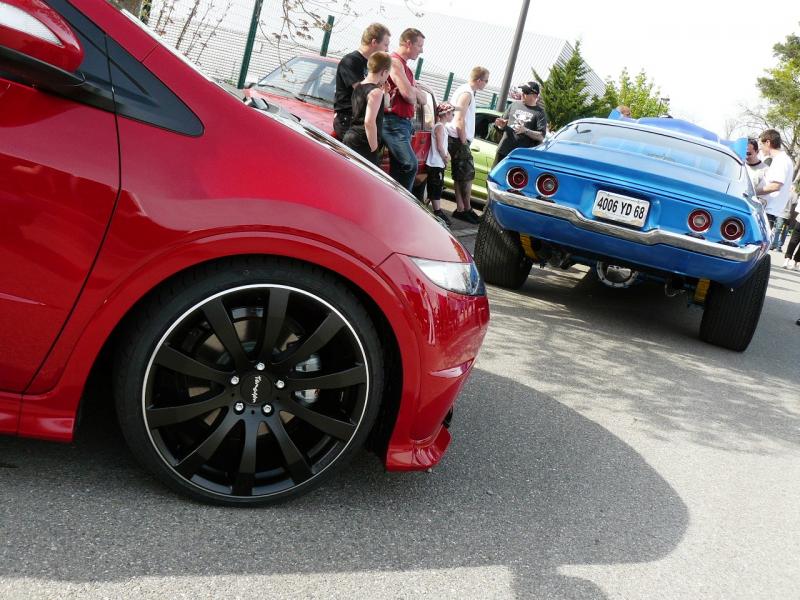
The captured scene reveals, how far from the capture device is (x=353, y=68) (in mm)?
7188

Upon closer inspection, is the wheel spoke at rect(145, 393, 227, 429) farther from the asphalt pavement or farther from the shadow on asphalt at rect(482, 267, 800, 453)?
the shadow on asphalt at rect(482, 267, 800, 453)

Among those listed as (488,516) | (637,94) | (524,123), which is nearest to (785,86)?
(637,94)

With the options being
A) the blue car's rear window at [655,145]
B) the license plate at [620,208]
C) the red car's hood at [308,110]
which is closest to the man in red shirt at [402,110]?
the red car's hood at [308,110]

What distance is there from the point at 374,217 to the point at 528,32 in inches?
2417

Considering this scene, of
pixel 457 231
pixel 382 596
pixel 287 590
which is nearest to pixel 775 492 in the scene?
pixel 382 596

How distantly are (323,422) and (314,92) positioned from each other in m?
6.65

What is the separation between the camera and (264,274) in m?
2.60

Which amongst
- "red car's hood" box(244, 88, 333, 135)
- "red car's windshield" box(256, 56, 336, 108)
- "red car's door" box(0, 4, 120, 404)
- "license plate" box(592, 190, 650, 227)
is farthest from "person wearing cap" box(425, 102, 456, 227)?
"red car's door" box(0, 4, 120, 404)

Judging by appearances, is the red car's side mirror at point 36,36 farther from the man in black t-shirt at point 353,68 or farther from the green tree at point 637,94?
the green tree at point 637,94

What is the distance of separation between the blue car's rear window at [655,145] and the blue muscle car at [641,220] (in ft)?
0.04

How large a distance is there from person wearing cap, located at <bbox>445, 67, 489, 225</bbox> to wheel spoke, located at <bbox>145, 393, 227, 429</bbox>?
26.0 ft

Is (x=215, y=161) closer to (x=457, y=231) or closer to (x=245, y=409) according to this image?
(x=245, y=409)

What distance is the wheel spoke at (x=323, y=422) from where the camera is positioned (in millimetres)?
2742

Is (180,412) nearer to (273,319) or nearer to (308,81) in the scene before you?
(273,319)
